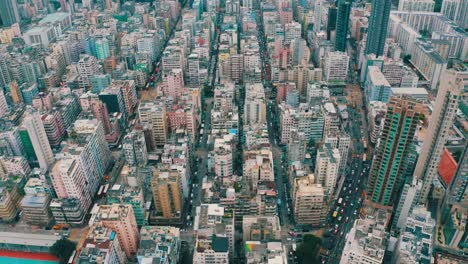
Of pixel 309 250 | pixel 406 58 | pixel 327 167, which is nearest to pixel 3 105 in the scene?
pixel 327 167

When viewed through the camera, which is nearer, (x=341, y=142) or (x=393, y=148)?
(x=393, y=148)

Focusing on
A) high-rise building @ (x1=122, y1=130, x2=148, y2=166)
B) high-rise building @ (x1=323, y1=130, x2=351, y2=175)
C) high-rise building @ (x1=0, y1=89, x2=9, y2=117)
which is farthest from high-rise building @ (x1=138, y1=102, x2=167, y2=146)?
high-rise building @ (x1=0, y1=89, x2=9, y2=117)

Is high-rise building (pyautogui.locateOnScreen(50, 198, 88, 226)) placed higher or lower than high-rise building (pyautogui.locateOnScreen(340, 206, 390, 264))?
lower

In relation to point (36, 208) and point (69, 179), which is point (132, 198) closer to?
point (69, 179)

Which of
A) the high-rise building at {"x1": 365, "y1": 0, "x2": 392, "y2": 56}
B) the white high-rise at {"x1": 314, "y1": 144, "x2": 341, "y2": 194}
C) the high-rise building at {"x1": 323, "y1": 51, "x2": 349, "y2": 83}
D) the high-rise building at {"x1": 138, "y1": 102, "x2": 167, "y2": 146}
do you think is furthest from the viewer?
the high-rise building at {"x1": 365, "y1": 0, "x2": 392, "y2": 56}

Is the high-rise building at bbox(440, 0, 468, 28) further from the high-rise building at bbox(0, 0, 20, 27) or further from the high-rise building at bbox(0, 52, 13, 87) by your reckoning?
the high-rise building at bbox(0, 0, 20, 27)

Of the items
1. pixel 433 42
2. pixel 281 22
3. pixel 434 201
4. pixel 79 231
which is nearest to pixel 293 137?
pixel 434 201

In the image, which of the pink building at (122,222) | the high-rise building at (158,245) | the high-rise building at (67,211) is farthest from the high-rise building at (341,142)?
the high-rise building at (67,211)
